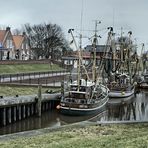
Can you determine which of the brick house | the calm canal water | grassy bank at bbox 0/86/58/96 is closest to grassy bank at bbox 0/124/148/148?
the calm canal water

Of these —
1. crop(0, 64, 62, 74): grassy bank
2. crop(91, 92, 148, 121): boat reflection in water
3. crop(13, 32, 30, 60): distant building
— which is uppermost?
crop(13, 32, 30, 60): distant building

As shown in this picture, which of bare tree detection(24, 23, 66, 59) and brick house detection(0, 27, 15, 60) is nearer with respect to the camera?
brick house detection(0, 27, 15, 60)

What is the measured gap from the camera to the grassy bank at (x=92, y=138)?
1524 cm

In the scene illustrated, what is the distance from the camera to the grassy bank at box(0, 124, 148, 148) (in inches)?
600

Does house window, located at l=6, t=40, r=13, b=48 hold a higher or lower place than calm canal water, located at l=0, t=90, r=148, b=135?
higher

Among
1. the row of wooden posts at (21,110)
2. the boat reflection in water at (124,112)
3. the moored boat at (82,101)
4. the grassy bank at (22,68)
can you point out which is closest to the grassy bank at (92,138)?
the row of wooden posts at (21,110)

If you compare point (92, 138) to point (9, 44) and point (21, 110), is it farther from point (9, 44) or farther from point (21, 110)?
point (9, 44)

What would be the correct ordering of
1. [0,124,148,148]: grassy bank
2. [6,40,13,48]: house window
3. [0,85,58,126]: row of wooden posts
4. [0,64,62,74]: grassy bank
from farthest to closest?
[6,40,13,48]: house window, [0,64,62,74]: grassy bank, [0,85,58,126]: row of wooden posts, [0,124,148,148]: grassy bank

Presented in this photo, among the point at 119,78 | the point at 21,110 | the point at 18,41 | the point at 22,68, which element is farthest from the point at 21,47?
the point at 21,110

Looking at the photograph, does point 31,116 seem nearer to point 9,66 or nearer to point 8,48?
point 9,66

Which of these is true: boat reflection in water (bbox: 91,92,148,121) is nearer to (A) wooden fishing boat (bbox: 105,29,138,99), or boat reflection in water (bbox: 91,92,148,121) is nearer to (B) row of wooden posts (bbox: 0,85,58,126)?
(A) wooden fishing boat (bbox: 105,29,138,99)

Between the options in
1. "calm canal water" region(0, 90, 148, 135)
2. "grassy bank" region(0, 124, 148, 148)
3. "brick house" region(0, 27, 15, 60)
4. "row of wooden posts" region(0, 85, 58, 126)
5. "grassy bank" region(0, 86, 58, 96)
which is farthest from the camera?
"brick house" region(0, 27, 15, 60)

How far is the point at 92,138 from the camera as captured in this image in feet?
57.3

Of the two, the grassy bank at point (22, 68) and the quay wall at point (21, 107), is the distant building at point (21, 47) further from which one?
the quay wall at point (21, 107)
